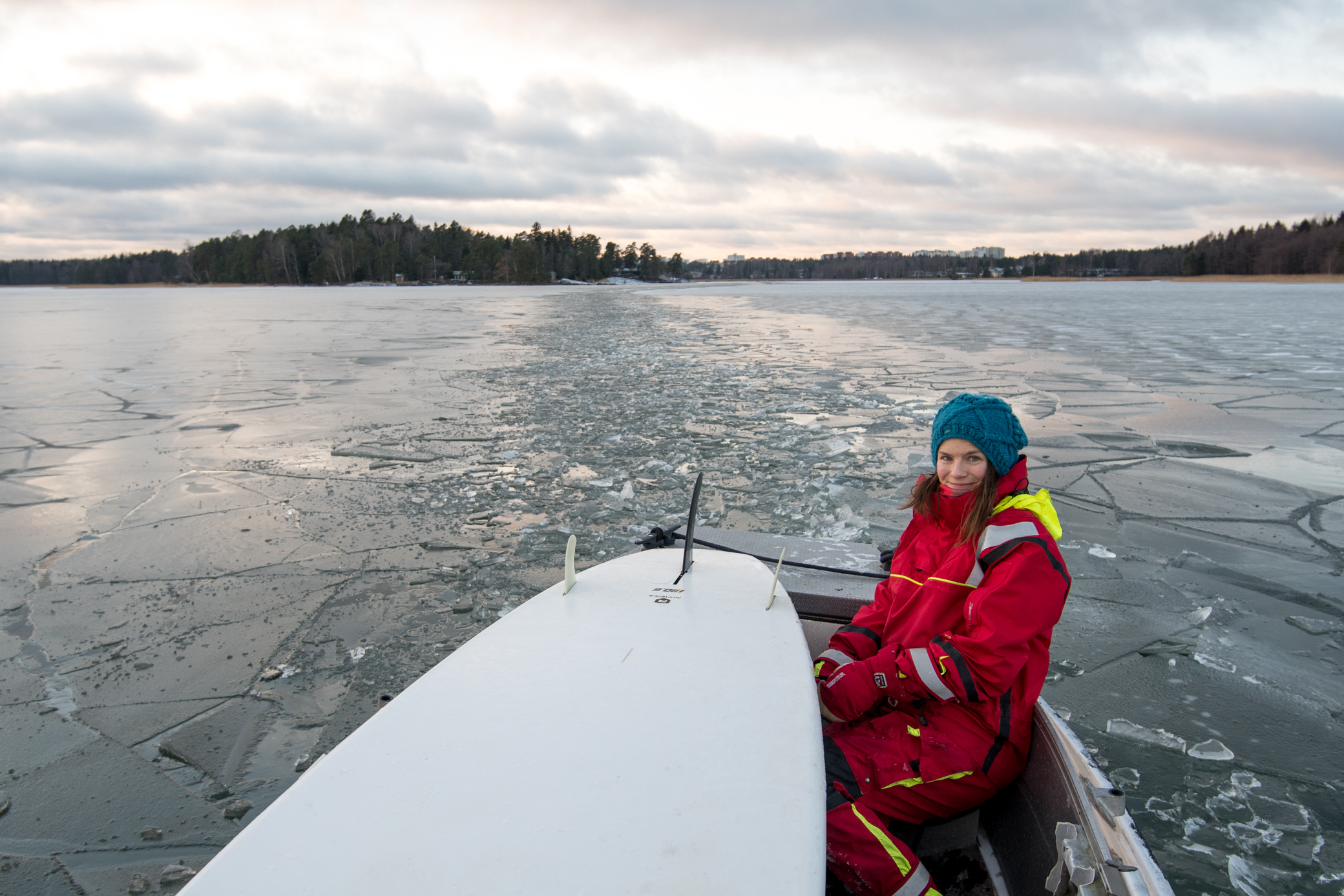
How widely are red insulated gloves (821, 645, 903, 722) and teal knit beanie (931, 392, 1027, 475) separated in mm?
498

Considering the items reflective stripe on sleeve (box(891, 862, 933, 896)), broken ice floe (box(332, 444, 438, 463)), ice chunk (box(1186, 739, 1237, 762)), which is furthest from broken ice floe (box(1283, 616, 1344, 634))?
broken ice floe (box(332, 444, 438, 463))

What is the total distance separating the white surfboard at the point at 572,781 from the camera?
3.95 ft

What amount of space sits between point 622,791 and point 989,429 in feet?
3.66

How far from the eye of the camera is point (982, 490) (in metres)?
1.76

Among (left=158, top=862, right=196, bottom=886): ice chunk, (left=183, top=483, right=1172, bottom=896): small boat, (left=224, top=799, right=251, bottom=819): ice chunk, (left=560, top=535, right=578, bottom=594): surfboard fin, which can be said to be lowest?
(left=158, top=862, right=196, bottom=886): ice chunk

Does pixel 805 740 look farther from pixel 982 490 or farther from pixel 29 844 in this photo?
pixel 29 844

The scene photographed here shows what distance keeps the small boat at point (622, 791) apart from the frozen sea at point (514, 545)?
0.55ft

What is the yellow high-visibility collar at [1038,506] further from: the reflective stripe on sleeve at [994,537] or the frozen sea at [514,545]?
the frozen sea at [514,545]

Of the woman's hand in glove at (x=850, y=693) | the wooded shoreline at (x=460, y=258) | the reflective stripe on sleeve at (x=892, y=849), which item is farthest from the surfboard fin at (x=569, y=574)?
the wooded shoreline at (x=460, y=258)

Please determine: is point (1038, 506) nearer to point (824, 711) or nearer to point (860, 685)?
point (860, 685)

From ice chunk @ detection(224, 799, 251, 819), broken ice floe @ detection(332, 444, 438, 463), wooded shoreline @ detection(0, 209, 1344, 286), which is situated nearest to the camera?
ice chunk @ detection(224, 799, 251, 819)

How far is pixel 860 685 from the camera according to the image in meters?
1.75

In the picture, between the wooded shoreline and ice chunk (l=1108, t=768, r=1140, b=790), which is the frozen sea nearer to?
ice chunk (l=1108, t=768, r=1140, b=790)

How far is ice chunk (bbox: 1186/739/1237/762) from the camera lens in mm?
2135
